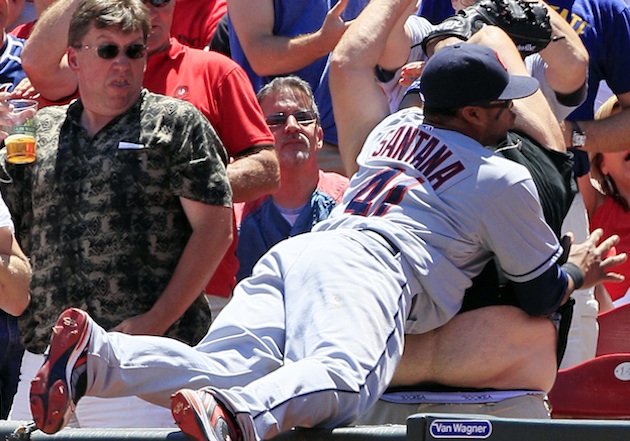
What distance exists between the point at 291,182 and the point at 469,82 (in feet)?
7.52

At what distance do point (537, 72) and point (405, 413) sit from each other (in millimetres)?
1946

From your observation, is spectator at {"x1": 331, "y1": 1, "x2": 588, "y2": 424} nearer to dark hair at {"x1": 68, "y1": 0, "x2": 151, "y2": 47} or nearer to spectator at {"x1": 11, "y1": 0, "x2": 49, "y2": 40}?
dark hair at {"x1": 68, "y1": 0, "x2": 151, "y2": 47}

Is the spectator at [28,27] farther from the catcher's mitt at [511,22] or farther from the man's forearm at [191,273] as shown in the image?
the catcher's mitt at [511,22]

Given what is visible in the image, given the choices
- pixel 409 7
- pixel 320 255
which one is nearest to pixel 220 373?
pixel 320 255

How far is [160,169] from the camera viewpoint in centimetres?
479

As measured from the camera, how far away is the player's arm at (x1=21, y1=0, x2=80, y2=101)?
5.88m

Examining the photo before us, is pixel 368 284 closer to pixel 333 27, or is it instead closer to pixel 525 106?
pixel 525 106

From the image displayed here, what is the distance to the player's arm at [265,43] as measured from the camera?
21.5 ft

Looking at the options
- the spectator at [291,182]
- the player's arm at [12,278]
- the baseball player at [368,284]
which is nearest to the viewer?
the baseball player at [368,284]

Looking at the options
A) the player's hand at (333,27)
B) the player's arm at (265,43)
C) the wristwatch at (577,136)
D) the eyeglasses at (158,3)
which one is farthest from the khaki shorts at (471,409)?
the player's arm at (265,43)

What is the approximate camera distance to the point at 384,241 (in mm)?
3822

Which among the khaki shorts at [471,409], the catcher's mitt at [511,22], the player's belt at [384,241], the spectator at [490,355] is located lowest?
the khaki shorts at [471,409]

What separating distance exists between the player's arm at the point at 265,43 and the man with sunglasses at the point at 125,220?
1672 millimetres

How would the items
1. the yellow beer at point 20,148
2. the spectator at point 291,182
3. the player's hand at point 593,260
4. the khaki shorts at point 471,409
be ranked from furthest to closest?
the spectator at point 291,182 < the yellow beer at point 20,148 < the player's hand at point 593,260 < the khaki shorts at point 471,409
